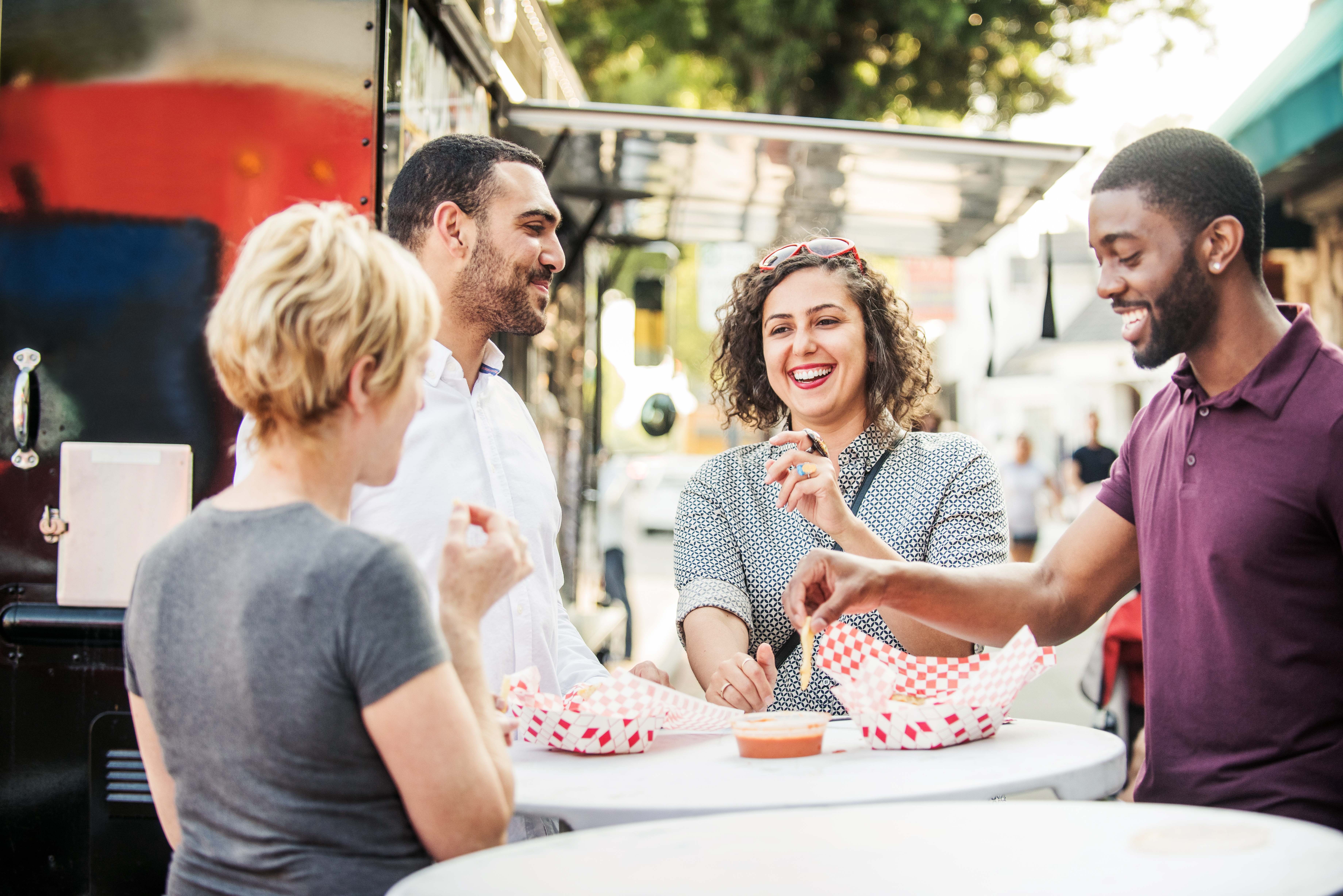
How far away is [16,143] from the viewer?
3.19 meters

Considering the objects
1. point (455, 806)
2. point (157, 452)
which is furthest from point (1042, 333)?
point (455, 806)

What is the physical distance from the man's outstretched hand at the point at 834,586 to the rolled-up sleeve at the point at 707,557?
0.45m

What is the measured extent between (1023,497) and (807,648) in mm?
10185

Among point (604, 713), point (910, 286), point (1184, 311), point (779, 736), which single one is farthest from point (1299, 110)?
point (910, 286)

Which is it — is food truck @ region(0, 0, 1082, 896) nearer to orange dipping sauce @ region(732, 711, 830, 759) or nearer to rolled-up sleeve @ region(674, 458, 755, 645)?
rolled-up sleeve @ region(674, 458, 755, 645)

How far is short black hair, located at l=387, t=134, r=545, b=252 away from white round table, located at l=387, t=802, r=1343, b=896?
184 cm

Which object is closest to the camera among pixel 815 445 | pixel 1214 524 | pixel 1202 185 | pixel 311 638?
pixel 311 638

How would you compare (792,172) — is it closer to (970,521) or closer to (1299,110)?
(1299,110)

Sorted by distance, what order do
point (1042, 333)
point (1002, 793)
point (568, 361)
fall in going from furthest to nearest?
1. point (568, 361)
2. point (1042, 333)
3. point (1002, 793)

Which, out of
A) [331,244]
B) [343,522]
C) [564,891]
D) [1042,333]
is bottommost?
[564,891]

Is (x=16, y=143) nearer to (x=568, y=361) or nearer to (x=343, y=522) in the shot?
(x=343, y=522)

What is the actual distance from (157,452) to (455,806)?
2.26 metres

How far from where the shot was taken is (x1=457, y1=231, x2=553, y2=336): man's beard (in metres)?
2.81

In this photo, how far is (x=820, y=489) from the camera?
7.82ft
